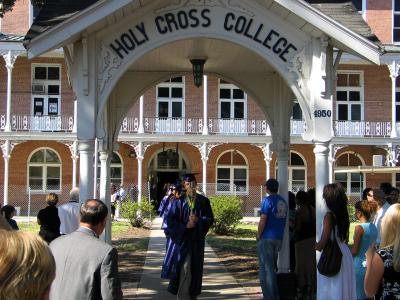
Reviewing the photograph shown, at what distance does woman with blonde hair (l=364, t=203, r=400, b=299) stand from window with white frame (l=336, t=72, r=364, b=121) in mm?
29128

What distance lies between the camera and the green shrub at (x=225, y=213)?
2044 centimetres

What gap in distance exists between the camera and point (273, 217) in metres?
8.19

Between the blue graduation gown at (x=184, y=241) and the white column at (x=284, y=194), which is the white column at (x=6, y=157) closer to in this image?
the white column at (x=284, y=194)

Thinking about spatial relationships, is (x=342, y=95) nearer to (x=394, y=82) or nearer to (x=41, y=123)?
(x=394, y=82)

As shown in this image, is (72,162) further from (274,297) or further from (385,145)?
(274,297)

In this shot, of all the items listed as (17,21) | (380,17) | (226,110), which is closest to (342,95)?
(380,17)

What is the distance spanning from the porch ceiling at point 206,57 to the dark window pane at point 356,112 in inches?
901

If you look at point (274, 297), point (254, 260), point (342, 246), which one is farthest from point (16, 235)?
point (254, 260)

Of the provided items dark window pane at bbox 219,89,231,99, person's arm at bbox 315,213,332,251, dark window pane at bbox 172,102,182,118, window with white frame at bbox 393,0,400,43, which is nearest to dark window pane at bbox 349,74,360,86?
window with white frame at bbox 393,0,400,43

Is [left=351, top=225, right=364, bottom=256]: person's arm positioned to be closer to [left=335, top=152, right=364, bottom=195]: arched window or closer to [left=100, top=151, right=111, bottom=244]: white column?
[left=100, top=151, right=111, bottom=244]: white column

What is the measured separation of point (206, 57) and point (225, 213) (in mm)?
11366

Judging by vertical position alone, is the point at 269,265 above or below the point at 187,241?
below

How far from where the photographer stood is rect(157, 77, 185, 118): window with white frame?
31953 millimetres

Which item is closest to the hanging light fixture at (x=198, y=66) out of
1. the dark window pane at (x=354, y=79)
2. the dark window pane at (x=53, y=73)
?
the dark window pane at (x=53, y=73)
